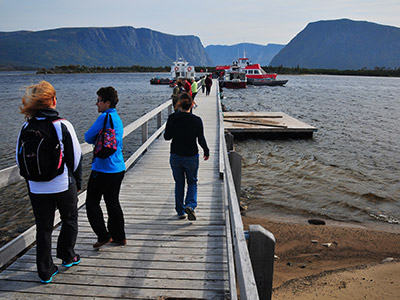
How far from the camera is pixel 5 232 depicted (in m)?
7.54

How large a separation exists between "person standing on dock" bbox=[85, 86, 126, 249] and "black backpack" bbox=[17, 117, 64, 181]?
639 mm

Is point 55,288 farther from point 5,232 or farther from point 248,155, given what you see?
point 248,155

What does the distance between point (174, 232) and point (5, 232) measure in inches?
200

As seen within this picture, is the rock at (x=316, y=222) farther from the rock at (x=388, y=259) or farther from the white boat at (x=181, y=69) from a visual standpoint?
the white boat at (x=181, y=69)

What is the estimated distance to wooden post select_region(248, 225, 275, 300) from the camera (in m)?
3.34

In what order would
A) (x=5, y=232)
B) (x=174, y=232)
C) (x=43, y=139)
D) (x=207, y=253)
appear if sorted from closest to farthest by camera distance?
(x=43, y=139) < (x=207, y=253) < (x=174, y=232) < (x=5, y=232)

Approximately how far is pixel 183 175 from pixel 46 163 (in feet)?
7.05

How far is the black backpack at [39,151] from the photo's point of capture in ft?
9.34

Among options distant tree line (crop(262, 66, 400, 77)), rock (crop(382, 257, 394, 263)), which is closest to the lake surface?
rock (crop(382, 257, 394, 263))

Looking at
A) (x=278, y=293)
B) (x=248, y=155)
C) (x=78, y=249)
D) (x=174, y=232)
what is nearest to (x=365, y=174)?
(x=248, y=155)

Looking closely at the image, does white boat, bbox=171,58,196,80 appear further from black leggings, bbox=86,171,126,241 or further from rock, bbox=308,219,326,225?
black leggings, bbox=86,171,126,241

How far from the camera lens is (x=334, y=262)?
20.4 feet

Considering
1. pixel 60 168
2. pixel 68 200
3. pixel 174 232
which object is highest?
pixel 60 168

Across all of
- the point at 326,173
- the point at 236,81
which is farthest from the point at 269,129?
the point at 236,81
